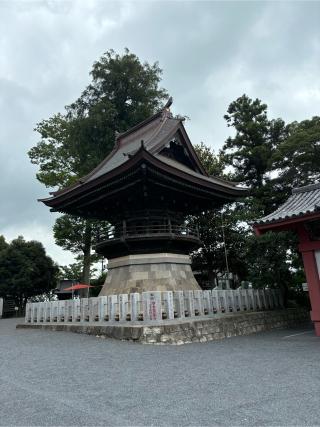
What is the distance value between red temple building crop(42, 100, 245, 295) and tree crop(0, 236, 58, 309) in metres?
16.5

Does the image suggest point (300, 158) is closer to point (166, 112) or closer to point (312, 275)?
point (166, 112)

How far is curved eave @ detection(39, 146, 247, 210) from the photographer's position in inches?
407

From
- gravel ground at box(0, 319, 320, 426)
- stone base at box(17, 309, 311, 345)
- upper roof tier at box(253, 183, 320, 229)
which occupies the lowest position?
gravel ground at box(0, 319, 320, 426)

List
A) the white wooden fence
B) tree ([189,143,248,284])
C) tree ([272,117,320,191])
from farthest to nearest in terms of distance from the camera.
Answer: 1. tree ([189,143,248,284])
2. tree ([272,117,320,191])
3. the white wooden fence

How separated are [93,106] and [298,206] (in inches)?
672

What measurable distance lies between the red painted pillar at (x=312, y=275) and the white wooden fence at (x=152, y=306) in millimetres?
2985

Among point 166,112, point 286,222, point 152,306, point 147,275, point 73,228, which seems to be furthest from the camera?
point 73,228

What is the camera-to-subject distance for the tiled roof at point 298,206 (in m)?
8.21

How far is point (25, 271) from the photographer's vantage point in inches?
1102

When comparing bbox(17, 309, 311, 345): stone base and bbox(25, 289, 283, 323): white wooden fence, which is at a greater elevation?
bbox(25, 289, 283, 323): white wooden fence

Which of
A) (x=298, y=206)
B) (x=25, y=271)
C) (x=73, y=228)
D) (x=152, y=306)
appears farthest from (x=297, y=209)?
(x=25, y=271)

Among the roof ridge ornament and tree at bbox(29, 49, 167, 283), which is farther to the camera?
tree at bbox(29, 49, 167, 283)

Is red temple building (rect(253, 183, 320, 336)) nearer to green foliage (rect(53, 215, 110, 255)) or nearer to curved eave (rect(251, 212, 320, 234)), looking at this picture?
curved eave (rect(251, 212, 320, 234))

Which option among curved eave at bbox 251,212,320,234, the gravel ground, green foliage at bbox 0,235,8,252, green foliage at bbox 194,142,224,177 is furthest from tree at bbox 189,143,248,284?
green foliage at bbox 0,235,8,252
